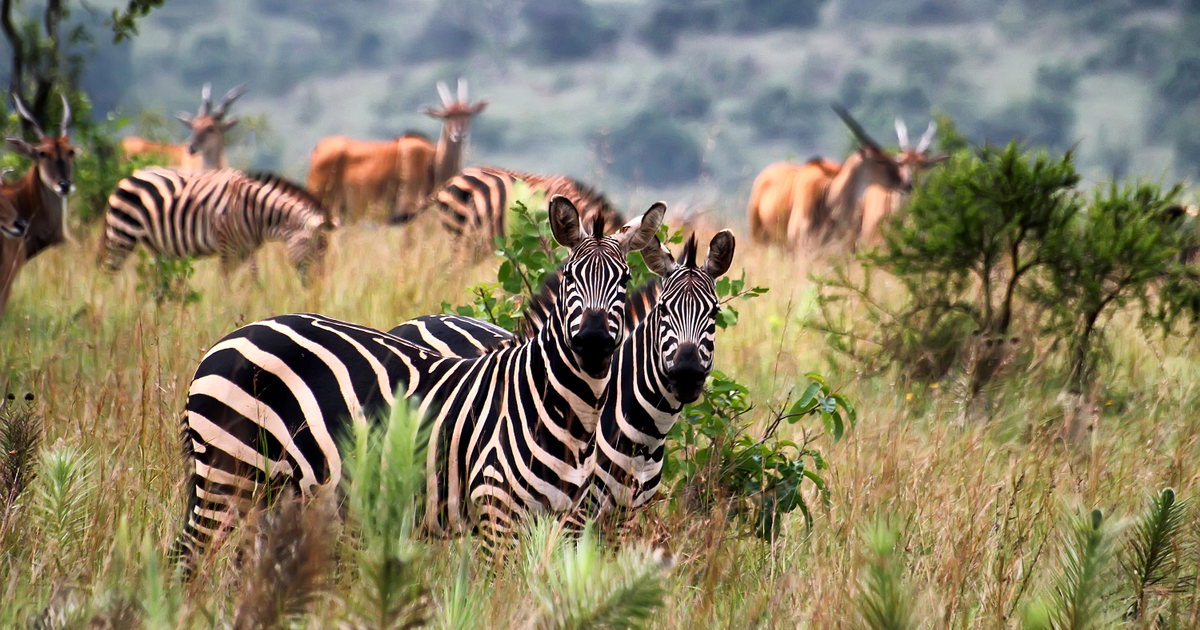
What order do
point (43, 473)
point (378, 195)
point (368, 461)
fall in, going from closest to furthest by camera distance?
point (368, 461) < point (43, 473) < point (378, 195)

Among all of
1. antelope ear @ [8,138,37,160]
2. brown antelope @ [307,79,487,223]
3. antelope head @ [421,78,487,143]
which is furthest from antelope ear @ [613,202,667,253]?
antelope head @ [421,78,487,143]

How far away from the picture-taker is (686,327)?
295cm

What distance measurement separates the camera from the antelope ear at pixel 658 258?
128 inches

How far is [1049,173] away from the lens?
19.9 feet

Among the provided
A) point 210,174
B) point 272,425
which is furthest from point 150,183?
point 272,425

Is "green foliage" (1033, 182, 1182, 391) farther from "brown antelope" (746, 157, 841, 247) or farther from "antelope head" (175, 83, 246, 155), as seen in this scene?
"antelope head" (175, 83, 246, 155)

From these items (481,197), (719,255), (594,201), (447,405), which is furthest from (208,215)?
(719,255)

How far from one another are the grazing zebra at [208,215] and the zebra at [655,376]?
5.32m

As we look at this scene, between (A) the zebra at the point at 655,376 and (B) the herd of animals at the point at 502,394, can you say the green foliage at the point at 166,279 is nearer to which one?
(B) the herd of animals at the point at 502,394

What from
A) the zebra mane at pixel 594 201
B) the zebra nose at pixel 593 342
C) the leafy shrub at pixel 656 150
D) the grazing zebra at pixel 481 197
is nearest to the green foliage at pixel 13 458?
the zebra nose at pixel 593 342

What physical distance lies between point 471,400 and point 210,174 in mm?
6488

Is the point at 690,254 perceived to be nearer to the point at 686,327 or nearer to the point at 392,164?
the point at 686,327

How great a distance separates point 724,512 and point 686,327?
748 mm

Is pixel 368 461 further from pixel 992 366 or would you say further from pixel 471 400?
pixel 992 366
